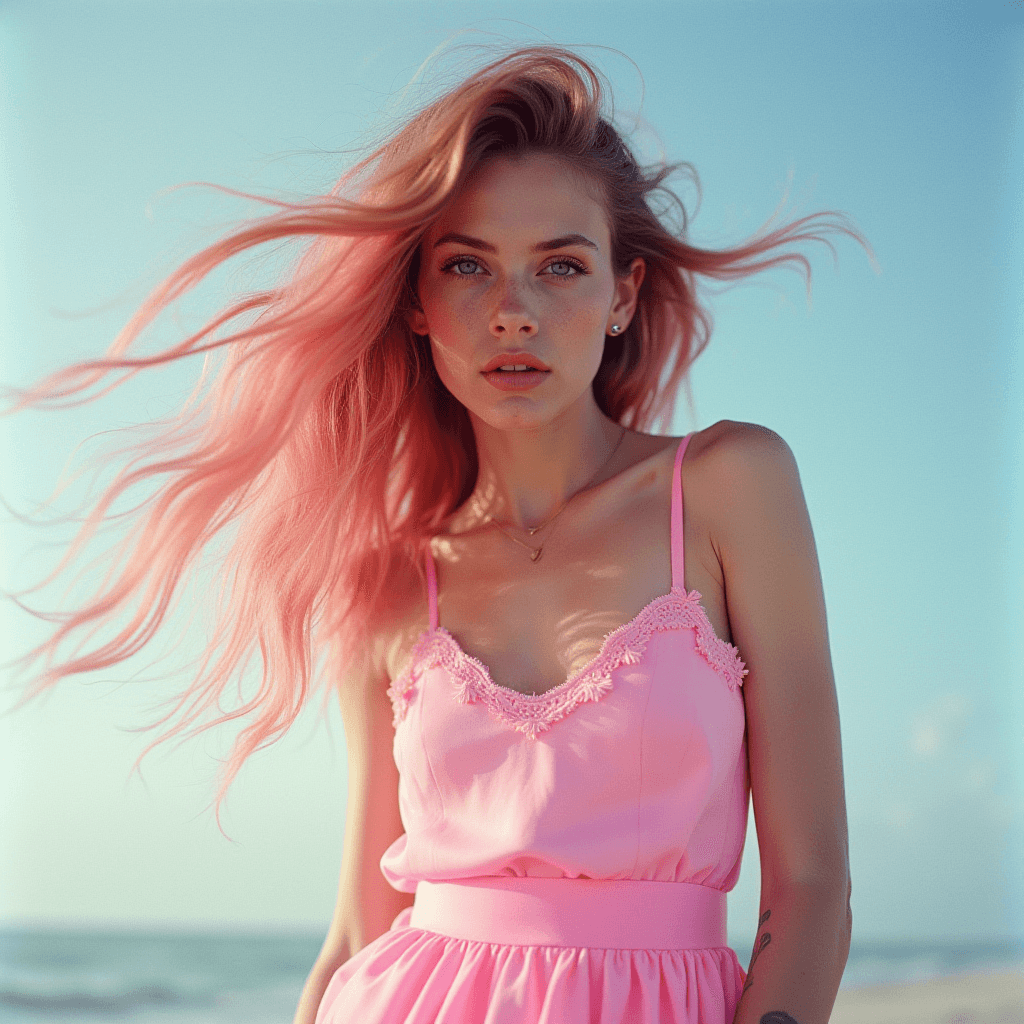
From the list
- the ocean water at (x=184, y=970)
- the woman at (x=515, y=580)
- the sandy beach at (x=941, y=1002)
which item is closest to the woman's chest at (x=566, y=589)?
the woman at (x=515, y=580)

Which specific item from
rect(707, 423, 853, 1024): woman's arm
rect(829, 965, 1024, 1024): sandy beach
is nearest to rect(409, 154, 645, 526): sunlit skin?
rect(707, 423, 853, 1024): woman's arm

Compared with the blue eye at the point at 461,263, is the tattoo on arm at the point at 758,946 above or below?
below

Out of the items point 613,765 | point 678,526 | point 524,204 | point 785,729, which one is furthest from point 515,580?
point 524,204

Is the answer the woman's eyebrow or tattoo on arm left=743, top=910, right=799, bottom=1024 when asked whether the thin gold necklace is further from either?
tattoo on arm left=743, top=910, right=799, bottom=1024

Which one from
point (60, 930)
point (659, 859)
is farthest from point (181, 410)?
point (60, 930)

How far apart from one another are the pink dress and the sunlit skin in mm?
342

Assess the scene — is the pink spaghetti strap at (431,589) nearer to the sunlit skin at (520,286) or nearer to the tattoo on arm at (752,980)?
the sunlit skin at (520,286)

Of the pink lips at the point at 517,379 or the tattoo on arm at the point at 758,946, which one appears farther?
the pink lips at the point at 517,379

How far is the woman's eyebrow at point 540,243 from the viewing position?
2.04 metres

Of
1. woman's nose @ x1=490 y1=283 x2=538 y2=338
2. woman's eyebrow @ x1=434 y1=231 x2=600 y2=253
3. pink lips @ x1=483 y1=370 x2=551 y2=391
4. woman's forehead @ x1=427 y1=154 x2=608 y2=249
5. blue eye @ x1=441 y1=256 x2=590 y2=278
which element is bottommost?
pink lips @ x1=483 y1=370 x2=551 y2=391

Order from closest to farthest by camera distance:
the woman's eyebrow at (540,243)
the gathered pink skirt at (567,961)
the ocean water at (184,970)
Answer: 1. the gathered pink skirt at (567,961)
2. the woman's eyebrow at (540,243)
3. the ocean water at (184,970)

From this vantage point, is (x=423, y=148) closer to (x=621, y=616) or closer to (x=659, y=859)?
(x=621, y=616)

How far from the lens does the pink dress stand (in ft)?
5.96

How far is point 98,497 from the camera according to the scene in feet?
7.18
